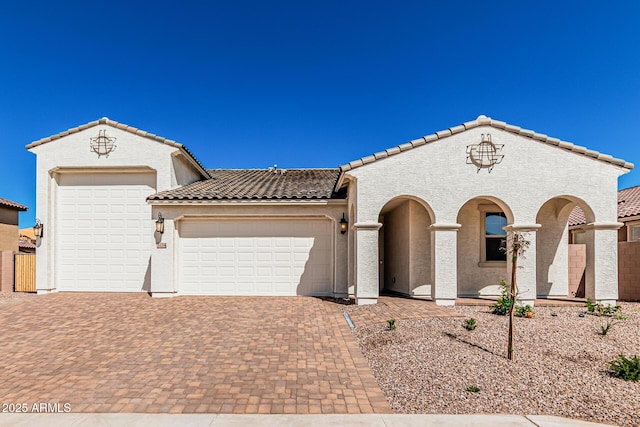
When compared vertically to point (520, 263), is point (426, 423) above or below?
below

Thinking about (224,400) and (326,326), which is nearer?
(224,400)

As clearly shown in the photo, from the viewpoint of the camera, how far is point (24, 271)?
12672 mm

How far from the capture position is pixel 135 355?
5.59 metres

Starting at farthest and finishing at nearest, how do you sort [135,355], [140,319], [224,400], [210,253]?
[210,253], [140,319], [135,355], [224,400]

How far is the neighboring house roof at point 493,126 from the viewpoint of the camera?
8.88m

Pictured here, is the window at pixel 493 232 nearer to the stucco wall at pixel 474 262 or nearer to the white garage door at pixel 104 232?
the stucco wall at pixel 474 262

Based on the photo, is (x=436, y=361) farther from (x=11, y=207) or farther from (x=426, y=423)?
(x=11, y=207)

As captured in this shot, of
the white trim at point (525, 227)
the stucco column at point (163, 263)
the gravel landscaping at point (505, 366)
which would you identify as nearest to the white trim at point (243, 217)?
the stucco column at point (163, 263)

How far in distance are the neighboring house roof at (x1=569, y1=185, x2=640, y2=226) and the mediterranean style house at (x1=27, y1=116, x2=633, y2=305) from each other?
624cm

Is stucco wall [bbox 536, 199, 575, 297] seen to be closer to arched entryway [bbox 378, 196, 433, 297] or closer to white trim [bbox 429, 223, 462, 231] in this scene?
white trim [bbox 429, 223, 462, 231]

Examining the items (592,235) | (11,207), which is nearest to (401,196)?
(592,235)

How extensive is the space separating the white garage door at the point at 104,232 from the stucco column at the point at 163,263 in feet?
3.73

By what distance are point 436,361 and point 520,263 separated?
5.71 meters

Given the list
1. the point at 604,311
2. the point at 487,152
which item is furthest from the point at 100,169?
the point at 604,311
